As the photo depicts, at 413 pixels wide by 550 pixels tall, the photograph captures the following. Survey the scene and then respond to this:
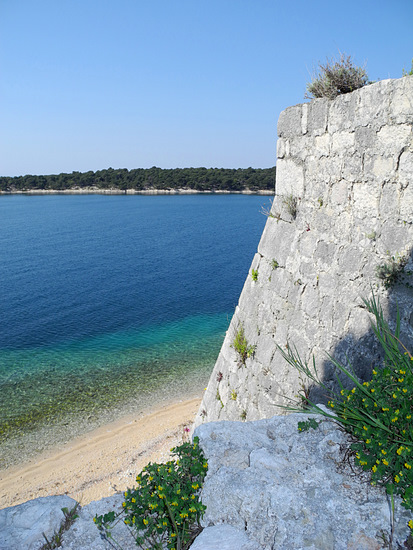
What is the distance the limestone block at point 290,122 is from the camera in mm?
4949

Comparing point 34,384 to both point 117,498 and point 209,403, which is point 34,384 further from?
point 117,498

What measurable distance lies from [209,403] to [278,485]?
13.6ft

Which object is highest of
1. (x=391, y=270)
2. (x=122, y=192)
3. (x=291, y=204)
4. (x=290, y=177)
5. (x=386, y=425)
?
(x=290, y=177)

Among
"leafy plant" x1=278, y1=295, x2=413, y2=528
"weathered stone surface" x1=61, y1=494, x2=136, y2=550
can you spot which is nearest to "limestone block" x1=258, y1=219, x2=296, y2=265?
"leafy plant" x1=278, y1=295, x2=413, y2=528

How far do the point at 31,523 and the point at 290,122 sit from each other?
4903 mm

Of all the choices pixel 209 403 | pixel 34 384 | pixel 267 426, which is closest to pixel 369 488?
pixel 267 426

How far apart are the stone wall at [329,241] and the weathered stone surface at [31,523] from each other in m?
2.93

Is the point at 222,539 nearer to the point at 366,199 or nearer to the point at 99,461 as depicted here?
the point at 366,199

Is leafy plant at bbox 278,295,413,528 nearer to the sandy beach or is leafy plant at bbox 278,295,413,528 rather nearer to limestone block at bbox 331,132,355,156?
limestone block at bbox 331,132,355,156

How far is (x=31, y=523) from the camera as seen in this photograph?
2596 millimetres

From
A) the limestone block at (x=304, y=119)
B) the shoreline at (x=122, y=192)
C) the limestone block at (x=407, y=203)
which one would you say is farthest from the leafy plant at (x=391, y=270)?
the shoreline at (x=122, y=192)

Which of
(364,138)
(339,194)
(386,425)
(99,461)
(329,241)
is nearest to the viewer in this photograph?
(386,425)

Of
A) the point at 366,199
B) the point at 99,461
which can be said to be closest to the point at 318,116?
the point at 366,199

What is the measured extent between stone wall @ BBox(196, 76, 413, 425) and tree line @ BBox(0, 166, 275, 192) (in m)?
97.9
